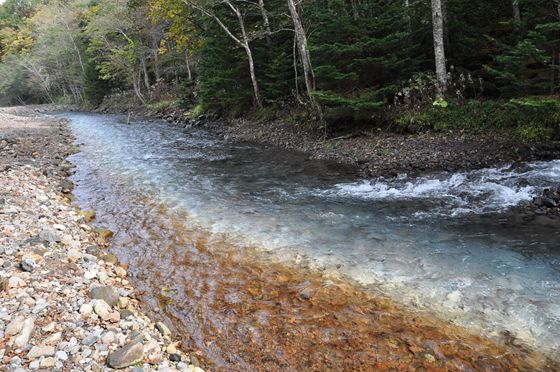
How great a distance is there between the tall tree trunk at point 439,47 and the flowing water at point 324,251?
391 cm

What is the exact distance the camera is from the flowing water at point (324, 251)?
468 cm

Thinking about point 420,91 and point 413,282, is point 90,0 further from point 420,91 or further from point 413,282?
point 413,282

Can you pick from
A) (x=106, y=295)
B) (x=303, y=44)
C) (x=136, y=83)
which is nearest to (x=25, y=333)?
(x=106, y=295)

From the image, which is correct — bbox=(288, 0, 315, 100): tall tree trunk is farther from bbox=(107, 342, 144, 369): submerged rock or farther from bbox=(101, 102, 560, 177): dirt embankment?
bbox=(107, 342, 144, 369): submerged rock

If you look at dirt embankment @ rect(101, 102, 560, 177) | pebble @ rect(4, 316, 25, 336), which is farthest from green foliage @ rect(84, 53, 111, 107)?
pebble @ rect(4, 316, 25, 336)

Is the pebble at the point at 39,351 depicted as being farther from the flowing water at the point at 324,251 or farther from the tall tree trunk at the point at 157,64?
the tall tree trunk at the point at 157,64

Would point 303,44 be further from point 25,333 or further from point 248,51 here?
point 25,333

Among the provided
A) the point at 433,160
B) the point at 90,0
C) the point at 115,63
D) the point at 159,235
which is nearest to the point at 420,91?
the point at 433,160

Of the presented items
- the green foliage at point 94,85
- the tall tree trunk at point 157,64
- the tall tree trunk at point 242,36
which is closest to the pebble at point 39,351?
the tall tree trunk at point 242,36

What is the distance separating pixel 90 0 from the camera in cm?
4728

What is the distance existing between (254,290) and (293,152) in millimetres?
8963

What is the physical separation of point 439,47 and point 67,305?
39.3 ft

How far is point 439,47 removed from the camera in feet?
38.3

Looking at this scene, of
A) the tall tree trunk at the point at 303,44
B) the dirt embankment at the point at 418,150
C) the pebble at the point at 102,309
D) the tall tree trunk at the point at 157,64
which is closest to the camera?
the pebble at the point at 102,309
